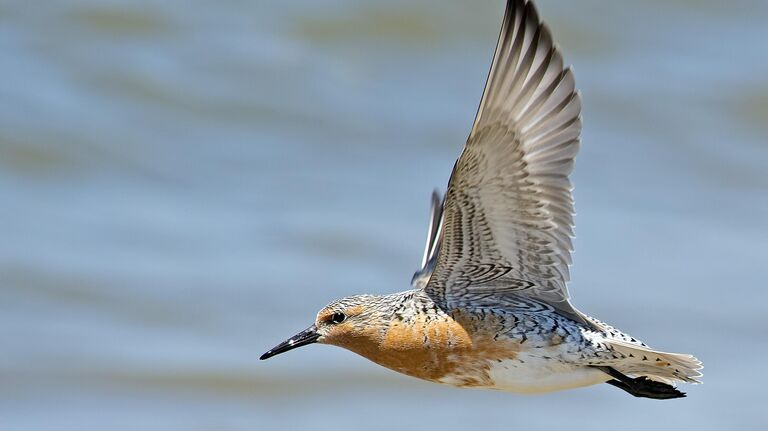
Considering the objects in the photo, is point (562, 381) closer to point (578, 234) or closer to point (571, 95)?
point (571, 95)

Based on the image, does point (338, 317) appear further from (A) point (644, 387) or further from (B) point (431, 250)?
(A) point (644, 387)

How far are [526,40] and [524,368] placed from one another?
158 centimetres

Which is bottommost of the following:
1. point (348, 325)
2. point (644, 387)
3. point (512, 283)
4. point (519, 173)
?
point (644, 387)

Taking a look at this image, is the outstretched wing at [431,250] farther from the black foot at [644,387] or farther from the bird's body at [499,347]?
the black foot at [644,387]

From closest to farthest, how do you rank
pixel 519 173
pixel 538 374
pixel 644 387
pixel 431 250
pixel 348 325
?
pixel 519 173 < pixel 538 374 < pixel 348 325 < pixel 644 387 < pixel 431 250

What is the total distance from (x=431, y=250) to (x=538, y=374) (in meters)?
1.52

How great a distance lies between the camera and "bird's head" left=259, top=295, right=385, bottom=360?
7094 mm

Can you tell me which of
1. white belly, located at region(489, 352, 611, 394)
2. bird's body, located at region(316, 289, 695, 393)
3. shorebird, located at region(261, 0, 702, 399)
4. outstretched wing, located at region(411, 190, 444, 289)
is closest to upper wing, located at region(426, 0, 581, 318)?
shorebird, located at region(261, 0, 702, 399)

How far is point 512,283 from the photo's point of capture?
705cm

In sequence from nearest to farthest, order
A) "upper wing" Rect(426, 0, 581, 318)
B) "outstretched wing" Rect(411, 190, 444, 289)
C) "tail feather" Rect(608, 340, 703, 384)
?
"upper wing" Rect(426, 0, 581, 318)
"tail feather" Rect(608, 340, 703, 384)
"outstretched wing" Rect(411, 190, 444, 289)

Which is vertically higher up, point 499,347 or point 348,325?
point 348,325

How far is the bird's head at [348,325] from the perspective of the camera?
7094mm

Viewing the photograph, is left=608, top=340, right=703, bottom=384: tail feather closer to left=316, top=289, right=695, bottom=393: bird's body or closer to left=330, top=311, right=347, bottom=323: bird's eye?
left=316, top=289, right=695, bottom=393: bird's body

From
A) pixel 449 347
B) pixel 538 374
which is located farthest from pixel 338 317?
pixel 538 374
